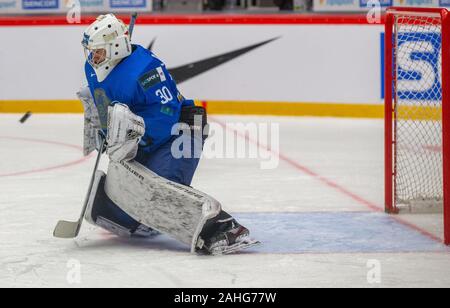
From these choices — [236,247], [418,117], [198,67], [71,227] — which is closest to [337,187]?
[418,117]

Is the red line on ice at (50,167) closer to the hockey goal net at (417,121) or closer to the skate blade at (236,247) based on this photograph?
the hockey goal net at (417,121)

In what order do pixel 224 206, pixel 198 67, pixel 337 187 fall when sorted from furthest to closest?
pixel 198 67 → pixel 337 187 → pixel 224 206

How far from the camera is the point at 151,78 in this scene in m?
4.38

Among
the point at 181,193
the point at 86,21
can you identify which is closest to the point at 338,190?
the point at 181,193

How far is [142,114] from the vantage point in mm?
4422

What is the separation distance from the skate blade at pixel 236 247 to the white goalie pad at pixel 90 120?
2.58 feet

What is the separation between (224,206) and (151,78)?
4.72 ft

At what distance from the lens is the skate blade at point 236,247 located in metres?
4.30

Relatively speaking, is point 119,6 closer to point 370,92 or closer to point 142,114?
point 370,92

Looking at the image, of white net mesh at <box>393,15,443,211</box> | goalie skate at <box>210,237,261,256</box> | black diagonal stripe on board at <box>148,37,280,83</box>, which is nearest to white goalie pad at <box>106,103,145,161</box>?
goalie skate at <box>210,237,261,256</box>

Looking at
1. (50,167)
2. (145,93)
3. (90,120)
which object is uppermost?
(145,93)

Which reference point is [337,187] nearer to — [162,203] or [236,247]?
[236,247]

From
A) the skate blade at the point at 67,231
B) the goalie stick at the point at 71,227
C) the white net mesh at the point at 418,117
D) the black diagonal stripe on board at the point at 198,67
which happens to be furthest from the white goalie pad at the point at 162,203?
the black diagonal stripe on board at the point at 198,67

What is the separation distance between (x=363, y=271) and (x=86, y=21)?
23.7 feet
